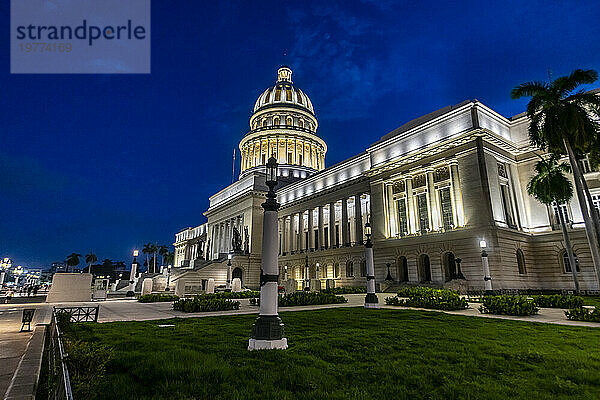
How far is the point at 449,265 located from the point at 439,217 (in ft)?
18.5

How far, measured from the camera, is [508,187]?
38.3 metres

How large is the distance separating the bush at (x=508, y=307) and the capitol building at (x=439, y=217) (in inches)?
454

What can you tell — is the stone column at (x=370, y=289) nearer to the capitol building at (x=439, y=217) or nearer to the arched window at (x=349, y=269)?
the capitol building at (x=439, y=217)

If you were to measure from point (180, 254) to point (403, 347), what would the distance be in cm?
12265

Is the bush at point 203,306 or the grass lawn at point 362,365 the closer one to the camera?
the grass lawn at point 362,365

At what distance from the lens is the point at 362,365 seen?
7082mm

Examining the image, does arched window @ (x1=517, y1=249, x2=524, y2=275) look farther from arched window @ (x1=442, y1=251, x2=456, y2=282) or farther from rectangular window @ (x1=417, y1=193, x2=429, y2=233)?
rectangular window @ (x1=417, y1=193, x2=429, y2=233)

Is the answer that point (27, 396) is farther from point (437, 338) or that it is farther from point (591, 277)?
point (591, 277)

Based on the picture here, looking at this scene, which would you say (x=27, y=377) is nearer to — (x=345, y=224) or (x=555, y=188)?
(x=555, y=188)

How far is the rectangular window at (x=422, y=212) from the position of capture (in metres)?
40.9

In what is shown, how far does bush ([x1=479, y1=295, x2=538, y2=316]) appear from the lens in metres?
16.4

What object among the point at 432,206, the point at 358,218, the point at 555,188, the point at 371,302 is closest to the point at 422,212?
the point at 432,206

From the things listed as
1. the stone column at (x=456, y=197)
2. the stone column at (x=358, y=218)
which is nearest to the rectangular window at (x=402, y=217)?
the stone column at (x=456, y=197)

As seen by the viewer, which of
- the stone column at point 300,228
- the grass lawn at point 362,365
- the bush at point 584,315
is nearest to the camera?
the grass lawn at point 362,365
